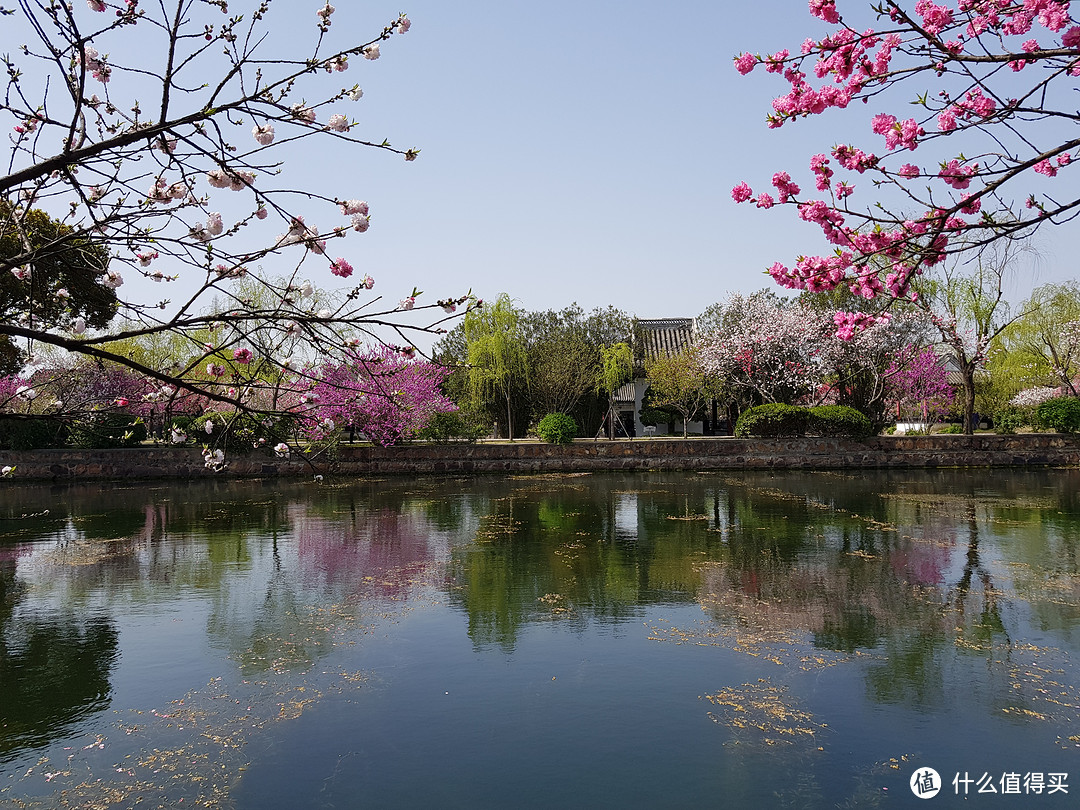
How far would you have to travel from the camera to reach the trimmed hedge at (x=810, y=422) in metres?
21.1

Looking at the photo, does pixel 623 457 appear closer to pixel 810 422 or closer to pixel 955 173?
pixel 810 422

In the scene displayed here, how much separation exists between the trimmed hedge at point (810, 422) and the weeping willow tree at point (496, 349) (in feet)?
25.0

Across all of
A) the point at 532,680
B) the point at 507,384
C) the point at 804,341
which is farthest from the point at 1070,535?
the point at 507,384

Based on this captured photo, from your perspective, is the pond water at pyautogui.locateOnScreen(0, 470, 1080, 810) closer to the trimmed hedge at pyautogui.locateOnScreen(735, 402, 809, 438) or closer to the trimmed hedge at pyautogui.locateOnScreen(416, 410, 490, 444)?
the trimmed hedge at pyautogui.locateOnScreen(735, 402, 809, 438)

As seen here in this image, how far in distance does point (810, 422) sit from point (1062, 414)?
6654mm

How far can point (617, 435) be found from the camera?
29.2 metres

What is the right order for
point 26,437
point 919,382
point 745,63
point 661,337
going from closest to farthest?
point 745,63, point 26,437, point 919,382, point 661,337

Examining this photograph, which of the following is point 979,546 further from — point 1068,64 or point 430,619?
point 1068,64

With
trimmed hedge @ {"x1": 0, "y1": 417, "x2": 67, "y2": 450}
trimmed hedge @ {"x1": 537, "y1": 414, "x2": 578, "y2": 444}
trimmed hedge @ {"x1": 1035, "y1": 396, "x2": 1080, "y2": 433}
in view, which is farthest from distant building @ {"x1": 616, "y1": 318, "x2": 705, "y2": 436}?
trimmed hedge @ {"x1": 0, "y1": 417, "x2": 67, "y2": 450}

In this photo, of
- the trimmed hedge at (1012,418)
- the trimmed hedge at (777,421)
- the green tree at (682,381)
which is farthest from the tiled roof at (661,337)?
the trimmed hedge at (1012,418)

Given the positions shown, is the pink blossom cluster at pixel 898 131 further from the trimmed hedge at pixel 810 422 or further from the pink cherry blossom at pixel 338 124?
Answer: the trimmed hedge at pixel 810 422

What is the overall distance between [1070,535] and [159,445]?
68.9 feet

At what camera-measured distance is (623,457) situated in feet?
69.4

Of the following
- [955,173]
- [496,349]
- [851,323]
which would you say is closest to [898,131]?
[955,173]
